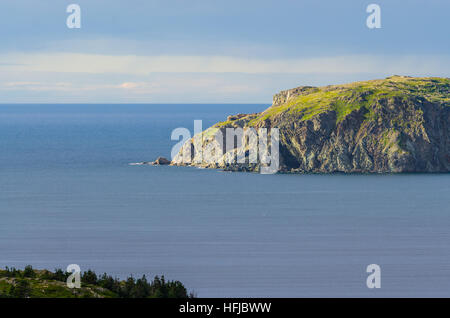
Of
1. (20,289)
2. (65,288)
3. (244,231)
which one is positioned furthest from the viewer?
(244,231)

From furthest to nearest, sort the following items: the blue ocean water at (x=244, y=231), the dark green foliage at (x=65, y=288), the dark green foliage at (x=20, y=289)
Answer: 1. the blue ocean water at (x=244, y=231)
2. the dark green foliage at (x=65, y=288)
3. the dark green foliage at (x=20, y=289)

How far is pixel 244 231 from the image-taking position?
418ft

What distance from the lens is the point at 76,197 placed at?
557 ft

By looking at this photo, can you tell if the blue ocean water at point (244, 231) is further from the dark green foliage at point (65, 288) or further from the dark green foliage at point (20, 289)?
the dark green foliage at point (20, 289)

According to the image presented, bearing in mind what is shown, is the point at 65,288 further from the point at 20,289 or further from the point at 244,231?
the point at 244,231

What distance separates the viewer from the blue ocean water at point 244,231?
→ 93375 millimetres

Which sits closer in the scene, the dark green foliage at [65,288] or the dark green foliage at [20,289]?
the dark green foliage at [20,289]

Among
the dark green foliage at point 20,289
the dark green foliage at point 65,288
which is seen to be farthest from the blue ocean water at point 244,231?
the dark green foliage at point 20,289

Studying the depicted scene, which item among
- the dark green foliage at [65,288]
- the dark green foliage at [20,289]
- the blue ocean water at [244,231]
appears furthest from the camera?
the blue ocean water at [244,231]

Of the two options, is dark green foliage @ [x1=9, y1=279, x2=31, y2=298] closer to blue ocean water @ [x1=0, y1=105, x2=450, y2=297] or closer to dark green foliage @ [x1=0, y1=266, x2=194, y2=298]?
dark green foliage @ [x1=0, y1=266, x2=194, y2=298]

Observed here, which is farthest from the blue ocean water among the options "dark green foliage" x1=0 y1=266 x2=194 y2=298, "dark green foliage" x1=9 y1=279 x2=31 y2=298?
"dark green foliage" x1=9 y1=279 x2=31 y2=298

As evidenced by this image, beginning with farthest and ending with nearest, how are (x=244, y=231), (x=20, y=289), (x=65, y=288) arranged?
(x=244, y=231)
(x=65, y=288)
(x=20, y=289)

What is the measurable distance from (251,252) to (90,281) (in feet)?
141

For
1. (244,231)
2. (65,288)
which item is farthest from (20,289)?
(244,231)
